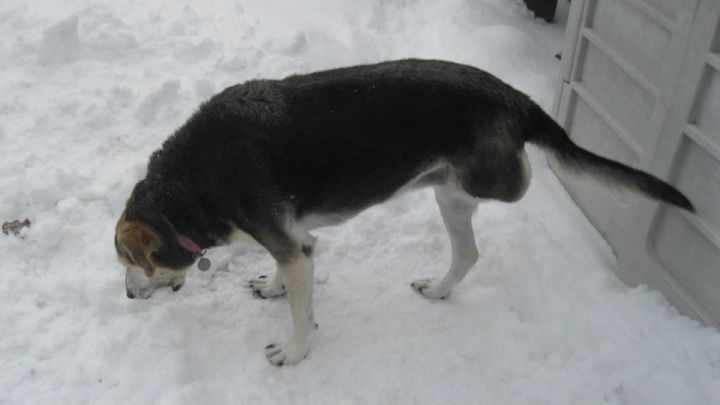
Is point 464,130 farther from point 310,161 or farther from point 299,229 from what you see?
point 299,229

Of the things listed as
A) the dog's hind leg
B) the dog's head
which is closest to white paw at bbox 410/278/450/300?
the dog's hind leg

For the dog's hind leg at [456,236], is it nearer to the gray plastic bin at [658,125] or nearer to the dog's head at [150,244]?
the gray plastic bin at [658,125]

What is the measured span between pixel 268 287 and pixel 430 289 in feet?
3.31

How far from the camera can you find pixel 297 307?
3139 millimetres

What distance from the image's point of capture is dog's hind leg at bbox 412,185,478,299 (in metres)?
3.29

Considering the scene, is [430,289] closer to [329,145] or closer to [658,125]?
[329,145]

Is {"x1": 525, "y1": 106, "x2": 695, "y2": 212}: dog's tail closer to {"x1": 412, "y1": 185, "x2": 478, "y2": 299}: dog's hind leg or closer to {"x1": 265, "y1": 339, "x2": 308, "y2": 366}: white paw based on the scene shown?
{"x1": 412, "y1": 185, "x2": 478, "y2": 299}: dog's hind leg

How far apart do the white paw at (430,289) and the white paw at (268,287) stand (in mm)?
845

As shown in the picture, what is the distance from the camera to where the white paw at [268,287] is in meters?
3.62

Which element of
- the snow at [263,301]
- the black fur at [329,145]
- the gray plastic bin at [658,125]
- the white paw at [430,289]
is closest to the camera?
the black fur at [329,145]

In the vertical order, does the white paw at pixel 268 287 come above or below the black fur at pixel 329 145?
below

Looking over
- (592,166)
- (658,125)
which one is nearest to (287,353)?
(592,166)

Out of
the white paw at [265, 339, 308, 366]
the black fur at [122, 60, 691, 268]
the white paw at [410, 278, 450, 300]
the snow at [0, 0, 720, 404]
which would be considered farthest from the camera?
the white paw at [410, 278, 450, 300]

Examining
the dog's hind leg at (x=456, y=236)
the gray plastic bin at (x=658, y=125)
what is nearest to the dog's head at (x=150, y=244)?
the dog's hind leg at (x=456, y=236)
